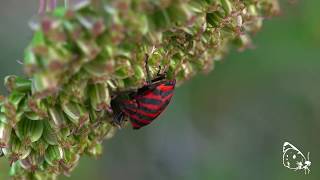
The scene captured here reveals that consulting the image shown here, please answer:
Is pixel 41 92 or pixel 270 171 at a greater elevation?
pixel 41 92

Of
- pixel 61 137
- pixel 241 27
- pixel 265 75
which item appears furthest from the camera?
pixel 265 75

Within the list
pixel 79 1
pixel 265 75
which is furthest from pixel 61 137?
pixel 265 75

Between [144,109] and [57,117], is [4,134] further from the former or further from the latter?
[144,109]

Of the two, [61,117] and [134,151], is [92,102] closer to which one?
[61,117]

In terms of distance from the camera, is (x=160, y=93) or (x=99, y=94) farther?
(x=160, y=93)

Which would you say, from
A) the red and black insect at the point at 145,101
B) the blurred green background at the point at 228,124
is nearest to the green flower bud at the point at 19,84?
the red and black insect at the point at 145,101

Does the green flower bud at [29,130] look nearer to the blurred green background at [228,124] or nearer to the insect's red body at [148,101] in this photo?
the insect's red body at [148,101]

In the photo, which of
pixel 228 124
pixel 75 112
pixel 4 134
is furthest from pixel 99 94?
pixel 228 124
